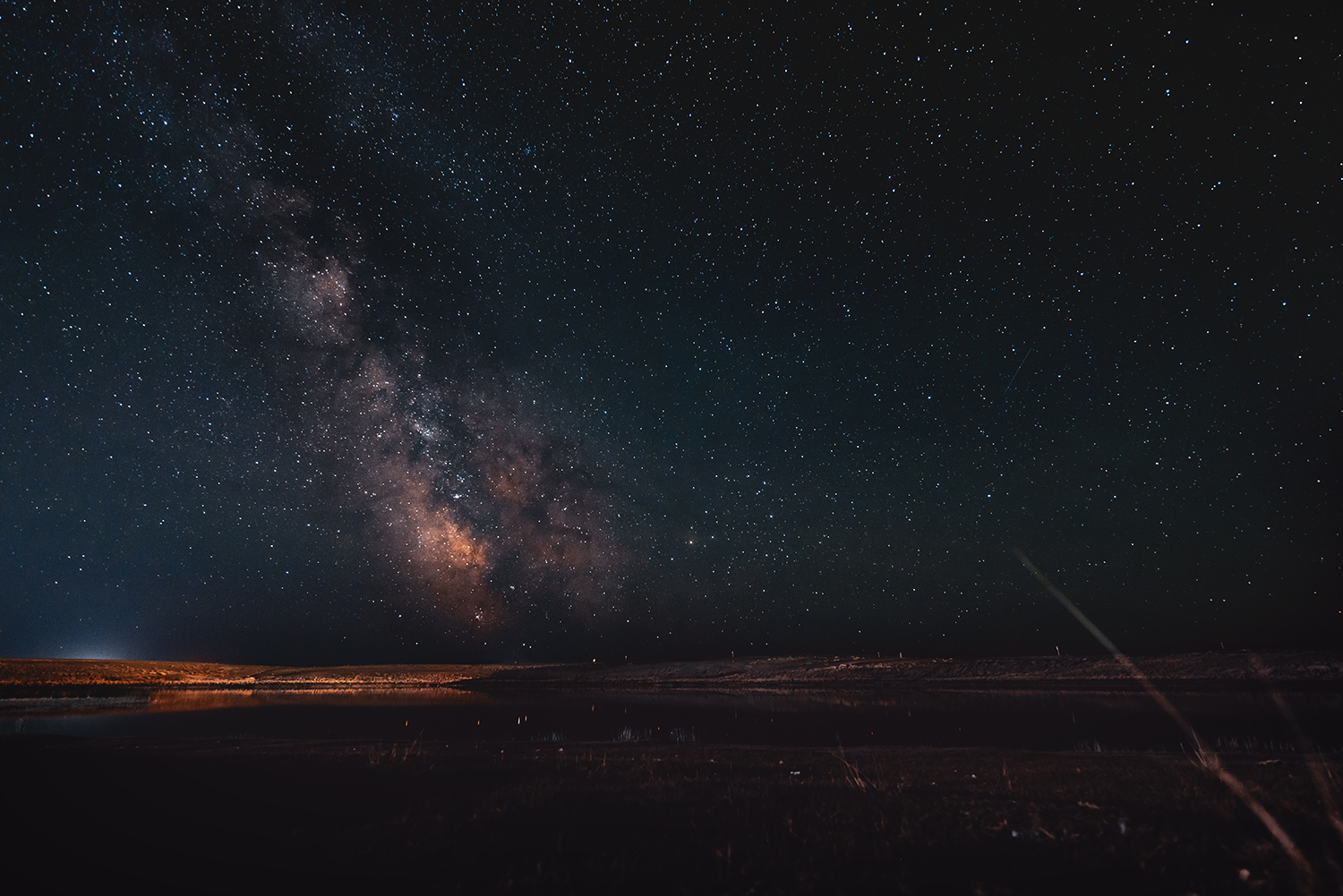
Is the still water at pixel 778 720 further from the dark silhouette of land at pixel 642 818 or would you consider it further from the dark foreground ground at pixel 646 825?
the dark foreground ground at pixel 646 825

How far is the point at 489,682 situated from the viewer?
86.2m

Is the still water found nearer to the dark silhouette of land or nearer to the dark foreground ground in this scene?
the dark silhouette of land

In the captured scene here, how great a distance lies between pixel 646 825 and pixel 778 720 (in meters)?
23.4

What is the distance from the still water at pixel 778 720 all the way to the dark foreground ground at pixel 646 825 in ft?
21.4

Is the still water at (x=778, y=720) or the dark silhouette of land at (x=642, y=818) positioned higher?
the dark silhouette of land at (x=642, y=818)

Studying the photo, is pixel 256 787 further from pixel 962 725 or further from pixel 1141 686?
pixel 1141 686

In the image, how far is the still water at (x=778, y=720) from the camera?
23.0 metres

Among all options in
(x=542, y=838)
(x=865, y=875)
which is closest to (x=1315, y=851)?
(x=865, y=875)

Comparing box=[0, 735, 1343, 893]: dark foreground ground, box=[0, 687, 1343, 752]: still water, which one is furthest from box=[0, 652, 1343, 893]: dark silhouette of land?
box=[0, 687, 1343, 752]: still water

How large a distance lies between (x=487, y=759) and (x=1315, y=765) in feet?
78.8

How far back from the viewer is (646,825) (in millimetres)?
11305

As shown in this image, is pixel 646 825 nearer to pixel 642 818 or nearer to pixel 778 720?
pixel 642 818

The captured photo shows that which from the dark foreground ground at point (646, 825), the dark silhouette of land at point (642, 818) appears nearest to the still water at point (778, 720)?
the dark silhouette of land at point (642, 818)

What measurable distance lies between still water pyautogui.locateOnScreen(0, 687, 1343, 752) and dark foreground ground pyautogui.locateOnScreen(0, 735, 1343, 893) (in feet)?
21.4
